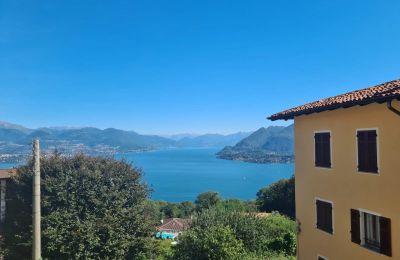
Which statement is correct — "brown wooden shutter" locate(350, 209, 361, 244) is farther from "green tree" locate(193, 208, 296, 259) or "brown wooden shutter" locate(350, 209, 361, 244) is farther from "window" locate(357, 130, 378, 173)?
"green tree" locate(193, 208, 296, 259)

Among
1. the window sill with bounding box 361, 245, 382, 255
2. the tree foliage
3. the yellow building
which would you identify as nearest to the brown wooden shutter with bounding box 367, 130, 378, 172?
the yellow building

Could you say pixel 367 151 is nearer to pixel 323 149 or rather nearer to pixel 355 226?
pixel 323 149

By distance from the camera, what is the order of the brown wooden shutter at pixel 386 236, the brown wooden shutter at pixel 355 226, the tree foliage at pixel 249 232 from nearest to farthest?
the brown wooden shutter at pixel 386 236, the brown wooden shutter at pixel 355 226, the tree foliage at pixel 249 232

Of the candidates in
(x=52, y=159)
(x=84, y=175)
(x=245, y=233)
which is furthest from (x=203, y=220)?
(x=52, y=159)

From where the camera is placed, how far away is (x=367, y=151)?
1077cm

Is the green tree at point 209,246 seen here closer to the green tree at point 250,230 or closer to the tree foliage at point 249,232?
the tree foliage at point 249,232

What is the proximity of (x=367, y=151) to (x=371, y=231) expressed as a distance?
2.44 meters

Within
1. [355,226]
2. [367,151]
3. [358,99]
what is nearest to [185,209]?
[355,226]

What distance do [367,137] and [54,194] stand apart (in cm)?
1675

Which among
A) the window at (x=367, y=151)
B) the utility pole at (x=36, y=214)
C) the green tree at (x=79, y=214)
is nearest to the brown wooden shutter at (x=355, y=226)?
the window at (x=367, y=151)

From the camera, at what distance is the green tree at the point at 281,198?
5783 cm

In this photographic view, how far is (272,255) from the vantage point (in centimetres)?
2530

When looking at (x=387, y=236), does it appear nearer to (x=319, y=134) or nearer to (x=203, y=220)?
(x=319, y=134)

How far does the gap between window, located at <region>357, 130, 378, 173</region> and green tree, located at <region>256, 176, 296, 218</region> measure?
1836 inches
